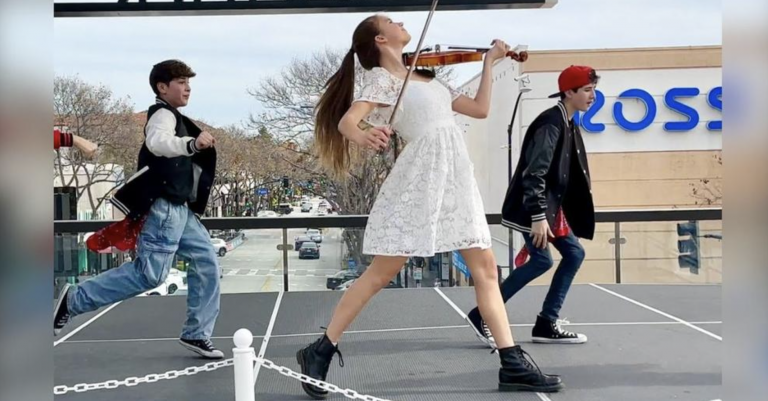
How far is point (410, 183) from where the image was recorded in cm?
362

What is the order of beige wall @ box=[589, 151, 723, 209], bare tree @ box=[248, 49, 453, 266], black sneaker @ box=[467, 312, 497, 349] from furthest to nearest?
beige wall @ box=[589, 151, 723, 209]
bare tree @ box=[248, 49, 453, 266]
black sneaker @ box=[467, 312, 497, 349]

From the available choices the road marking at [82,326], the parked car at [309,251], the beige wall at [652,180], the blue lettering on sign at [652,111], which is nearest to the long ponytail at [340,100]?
the road marking at [82,326]

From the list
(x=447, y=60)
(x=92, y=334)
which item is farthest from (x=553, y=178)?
(x=92, y=334)

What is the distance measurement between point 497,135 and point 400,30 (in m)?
27.1

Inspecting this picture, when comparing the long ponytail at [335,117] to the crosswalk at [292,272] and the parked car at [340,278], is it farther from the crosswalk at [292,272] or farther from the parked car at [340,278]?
the parked car at [340,278]

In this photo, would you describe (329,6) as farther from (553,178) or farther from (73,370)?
(73,370)

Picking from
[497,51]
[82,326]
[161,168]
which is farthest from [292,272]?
[497,51]

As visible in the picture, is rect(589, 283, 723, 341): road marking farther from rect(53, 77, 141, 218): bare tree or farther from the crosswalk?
rect(53, 77, 141, 218): bare tree

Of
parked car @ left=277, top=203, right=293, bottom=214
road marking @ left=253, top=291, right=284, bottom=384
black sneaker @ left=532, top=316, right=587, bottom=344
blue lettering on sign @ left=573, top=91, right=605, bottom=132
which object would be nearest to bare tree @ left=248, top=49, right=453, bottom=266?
parked car @ left=277, top=203, right=293, bottom=214

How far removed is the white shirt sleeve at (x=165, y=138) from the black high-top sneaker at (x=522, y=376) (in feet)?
5.94

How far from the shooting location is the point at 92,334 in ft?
18.1

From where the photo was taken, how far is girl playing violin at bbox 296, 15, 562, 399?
3.59 metres

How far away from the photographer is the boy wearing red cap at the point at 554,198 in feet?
14.1

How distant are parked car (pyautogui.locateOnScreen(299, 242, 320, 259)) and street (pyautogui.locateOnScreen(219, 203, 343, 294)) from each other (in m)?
0.04
